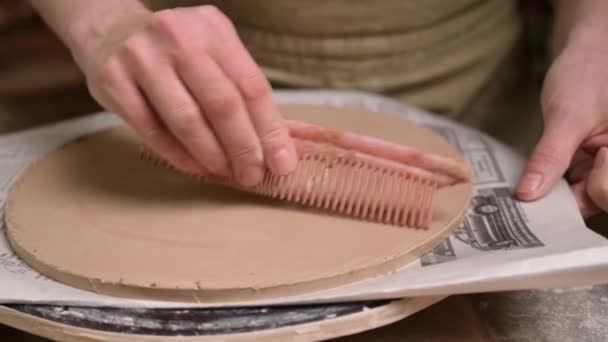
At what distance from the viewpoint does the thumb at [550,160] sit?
74 cm

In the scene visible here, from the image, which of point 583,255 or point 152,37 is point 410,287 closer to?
point 583,255

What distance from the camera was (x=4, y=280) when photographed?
0.60m

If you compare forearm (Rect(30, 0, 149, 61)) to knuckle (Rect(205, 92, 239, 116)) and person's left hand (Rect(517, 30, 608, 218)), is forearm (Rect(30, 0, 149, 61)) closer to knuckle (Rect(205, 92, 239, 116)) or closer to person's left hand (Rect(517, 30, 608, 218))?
knuckle (Rect(205, 92, 239, 116))

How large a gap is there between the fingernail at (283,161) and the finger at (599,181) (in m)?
0.31

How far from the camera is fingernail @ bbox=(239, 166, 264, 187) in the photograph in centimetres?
65

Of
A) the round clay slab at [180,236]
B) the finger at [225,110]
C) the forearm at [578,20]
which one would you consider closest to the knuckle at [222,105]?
the finger at [225,110]

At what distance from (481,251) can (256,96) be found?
247 millimetres

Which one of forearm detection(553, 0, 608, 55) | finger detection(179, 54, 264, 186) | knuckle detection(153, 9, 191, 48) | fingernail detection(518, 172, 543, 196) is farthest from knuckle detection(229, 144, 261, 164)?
forearm detection(553, 0, 608, 55)

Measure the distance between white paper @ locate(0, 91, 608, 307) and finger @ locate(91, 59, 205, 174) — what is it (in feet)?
0.50

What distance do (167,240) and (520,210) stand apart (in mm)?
357

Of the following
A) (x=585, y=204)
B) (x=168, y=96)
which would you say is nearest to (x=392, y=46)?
(x=585, y=204)

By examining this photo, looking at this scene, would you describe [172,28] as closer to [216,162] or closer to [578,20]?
→ [216,162]

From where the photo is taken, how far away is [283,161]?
0.64 metres

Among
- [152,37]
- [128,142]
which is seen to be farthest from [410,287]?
[128,142]
